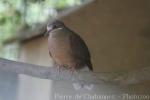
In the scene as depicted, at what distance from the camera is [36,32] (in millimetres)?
5930

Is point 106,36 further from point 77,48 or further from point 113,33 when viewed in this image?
point 77,48

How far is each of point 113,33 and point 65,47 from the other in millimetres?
1973

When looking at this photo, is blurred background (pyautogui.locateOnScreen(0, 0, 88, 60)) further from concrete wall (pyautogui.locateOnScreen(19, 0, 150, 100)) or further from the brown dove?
the brown dove

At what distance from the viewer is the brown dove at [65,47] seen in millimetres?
3982

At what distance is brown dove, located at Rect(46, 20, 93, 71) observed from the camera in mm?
3982

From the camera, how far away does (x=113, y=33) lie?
589cm

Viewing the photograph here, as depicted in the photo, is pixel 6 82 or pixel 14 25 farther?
pixel 14 25

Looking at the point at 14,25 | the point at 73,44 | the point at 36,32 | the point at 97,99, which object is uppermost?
the point at 14,25

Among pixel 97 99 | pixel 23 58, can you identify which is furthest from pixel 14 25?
pixel 97 99

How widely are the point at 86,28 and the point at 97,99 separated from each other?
1.26 meters

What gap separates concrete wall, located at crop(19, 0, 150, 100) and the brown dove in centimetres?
164

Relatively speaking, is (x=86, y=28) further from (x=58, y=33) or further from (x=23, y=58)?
(x=58, y=33)

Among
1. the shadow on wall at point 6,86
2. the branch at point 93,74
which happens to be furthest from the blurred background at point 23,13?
the branch at point 93,74

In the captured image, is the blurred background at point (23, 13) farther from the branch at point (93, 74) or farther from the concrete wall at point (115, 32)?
the branch at point (93, 74)
